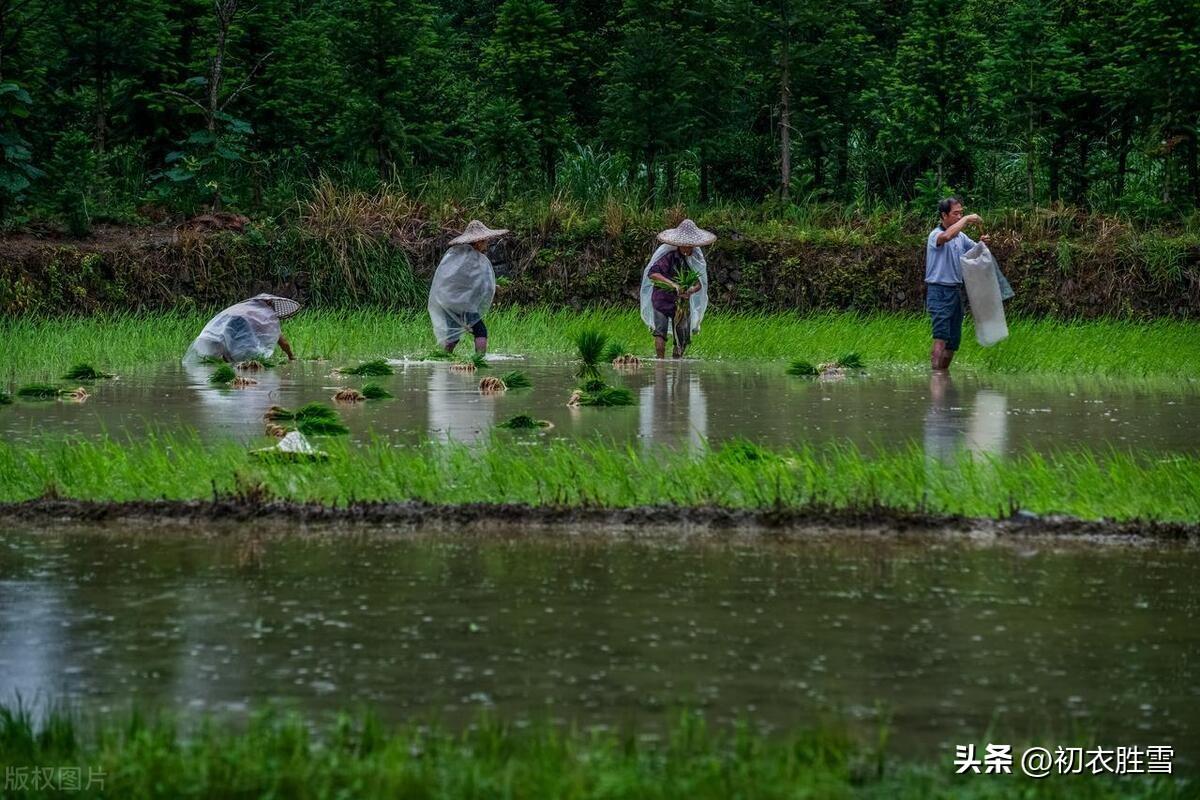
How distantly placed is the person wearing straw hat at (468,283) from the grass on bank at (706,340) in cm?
130

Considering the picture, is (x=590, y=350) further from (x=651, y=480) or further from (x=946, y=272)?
(x=651, y=480)

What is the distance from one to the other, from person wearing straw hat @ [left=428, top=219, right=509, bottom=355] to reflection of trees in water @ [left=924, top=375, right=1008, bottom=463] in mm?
5408

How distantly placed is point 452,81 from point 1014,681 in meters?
26.1

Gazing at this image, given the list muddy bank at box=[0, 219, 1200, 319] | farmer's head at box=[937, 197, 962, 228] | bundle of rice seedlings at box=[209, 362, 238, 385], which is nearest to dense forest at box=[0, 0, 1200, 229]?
muddy bank at box=[0, 219, 1200, 319]

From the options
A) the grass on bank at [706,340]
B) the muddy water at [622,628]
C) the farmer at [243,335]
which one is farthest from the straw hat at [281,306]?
the muddy water at [622,628]

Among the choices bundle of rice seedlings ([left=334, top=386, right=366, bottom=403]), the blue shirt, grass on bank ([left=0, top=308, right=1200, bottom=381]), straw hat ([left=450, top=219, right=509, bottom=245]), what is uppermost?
straw hat ([left=450, top=219, right=509, bottom=245])

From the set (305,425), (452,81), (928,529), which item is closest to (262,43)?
(452,81)

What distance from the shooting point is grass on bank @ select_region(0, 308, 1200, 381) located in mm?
17094

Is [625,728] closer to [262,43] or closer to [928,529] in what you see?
[928,529]

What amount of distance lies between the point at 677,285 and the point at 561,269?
22.9 ft

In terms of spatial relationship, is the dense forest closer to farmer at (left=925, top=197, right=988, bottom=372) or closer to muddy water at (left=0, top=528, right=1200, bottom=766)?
farmer at (left=925, top=197, right=988, bottom=372)

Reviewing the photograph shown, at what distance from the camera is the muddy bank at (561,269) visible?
74.0 ft

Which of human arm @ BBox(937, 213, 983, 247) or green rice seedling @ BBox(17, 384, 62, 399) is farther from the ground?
human arm @ BBox(937, 213, 983, 247)

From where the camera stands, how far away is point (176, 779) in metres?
3.86
